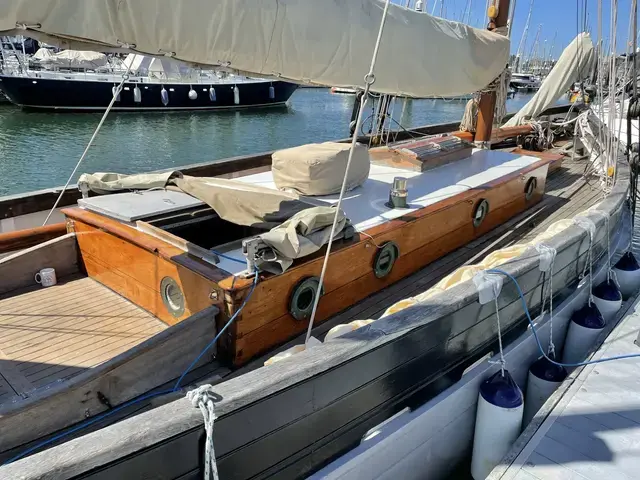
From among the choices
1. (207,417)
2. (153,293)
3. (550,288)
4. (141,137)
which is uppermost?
(207,417)

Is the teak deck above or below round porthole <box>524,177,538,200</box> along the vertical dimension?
below

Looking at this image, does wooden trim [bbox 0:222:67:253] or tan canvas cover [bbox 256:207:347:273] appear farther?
wooden trim [bbox 0:222:67:253]

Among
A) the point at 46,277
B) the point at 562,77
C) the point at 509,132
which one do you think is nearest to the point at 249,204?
the point at 46,277

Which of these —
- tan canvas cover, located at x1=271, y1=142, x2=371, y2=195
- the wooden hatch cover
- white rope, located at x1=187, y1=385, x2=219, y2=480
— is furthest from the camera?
the wooden hatch cover

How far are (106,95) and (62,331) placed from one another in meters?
27.0

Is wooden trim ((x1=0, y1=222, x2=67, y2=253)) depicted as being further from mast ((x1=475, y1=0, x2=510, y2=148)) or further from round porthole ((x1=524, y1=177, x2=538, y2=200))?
mast ((x1=475, y1=0, x2=510, y2=148))

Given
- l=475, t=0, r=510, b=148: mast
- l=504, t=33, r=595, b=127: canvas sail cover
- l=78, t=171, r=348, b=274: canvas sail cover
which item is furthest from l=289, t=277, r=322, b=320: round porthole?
l=504, t=33, r=595, b=127: canvas sail cover

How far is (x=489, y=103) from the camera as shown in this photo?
675 cm

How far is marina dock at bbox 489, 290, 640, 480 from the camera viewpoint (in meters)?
2.65

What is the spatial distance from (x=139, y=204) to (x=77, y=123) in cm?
2398

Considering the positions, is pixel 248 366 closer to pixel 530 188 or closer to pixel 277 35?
pixel 277 35

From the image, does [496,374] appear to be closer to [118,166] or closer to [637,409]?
[637,409]

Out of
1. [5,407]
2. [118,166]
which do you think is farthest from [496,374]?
[118,166]

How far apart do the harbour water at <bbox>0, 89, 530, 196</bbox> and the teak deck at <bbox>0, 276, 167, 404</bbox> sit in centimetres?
1215
